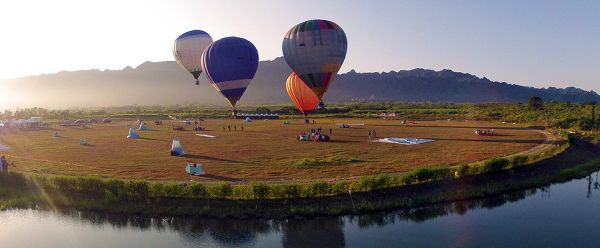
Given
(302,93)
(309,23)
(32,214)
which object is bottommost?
(32,214)

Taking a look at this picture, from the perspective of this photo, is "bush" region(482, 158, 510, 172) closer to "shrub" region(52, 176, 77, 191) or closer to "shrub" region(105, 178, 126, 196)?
"shrub" region(105, 178, 126, 196)

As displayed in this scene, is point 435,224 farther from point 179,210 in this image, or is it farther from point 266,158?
point 266,158

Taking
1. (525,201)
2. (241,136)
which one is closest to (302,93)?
(241,136)

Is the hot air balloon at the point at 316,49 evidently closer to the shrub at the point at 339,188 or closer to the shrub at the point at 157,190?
the shrub at the point at 339,188

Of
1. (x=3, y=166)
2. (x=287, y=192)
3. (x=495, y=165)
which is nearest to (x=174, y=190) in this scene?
(x=287, y=192)

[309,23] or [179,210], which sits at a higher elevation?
[309,23]
